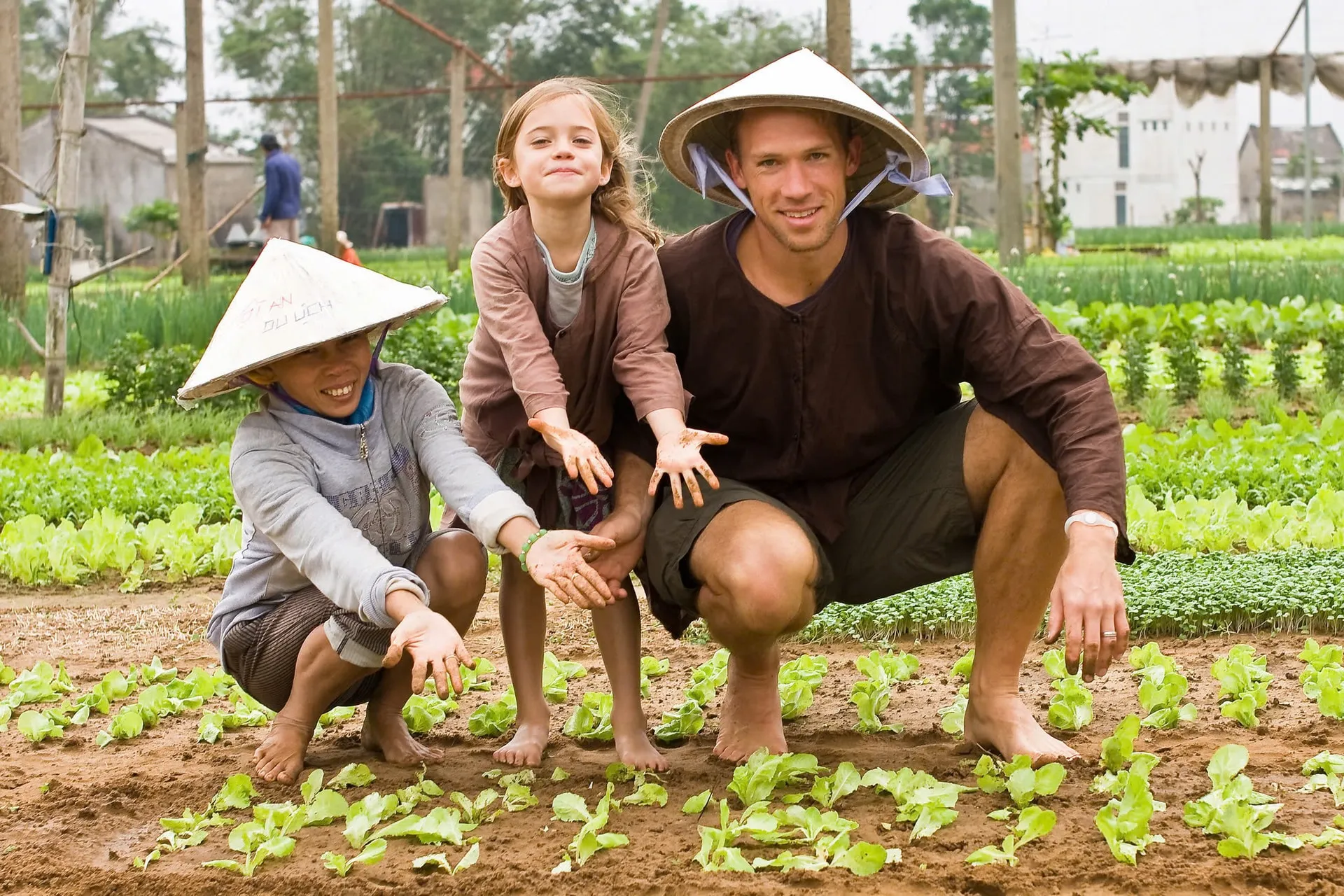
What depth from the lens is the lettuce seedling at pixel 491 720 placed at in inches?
129

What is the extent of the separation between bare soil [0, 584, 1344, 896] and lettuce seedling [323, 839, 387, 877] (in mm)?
17

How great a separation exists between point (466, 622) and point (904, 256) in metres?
1.14

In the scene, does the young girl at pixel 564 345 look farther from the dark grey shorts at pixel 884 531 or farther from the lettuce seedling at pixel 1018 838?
the lettuce seedling at pixel 1018 838

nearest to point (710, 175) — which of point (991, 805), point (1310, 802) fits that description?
point (991, 805)

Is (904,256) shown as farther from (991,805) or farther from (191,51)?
(191,51)

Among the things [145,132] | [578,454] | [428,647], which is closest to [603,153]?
[578,454]

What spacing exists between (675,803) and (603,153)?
1261 millimetres

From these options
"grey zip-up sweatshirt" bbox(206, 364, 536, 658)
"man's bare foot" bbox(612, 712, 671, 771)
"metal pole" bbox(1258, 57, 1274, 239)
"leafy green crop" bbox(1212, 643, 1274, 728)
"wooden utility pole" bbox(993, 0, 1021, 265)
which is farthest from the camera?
"metal pole" bbox(1258, 57, 1274, 239)

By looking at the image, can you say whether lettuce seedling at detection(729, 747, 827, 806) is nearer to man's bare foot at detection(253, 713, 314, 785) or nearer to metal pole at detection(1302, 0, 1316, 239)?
man's bare foot at detection(253, 713, 314, 785)

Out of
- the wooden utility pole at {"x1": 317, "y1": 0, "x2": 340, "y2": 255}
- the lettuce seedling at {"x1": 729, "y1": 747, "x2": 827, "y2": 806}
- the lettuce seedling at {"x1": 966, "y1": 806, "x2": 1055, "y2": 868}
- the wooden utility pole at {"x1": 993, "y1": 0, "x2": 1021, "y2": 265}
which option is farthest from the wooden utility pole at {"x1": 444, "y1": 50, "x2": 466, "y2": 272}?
the lettuce seedling at {"x1": 966, "y1": 806, "x2": 1055, "y2": 868}

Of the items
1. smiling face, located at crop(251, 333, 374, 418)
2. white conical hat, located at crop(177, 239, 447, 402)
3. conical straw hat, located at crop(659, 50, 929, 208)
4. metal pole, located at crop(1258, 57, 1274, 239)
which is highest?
metal pole, located at crop(1258, 57, 1274, 239)

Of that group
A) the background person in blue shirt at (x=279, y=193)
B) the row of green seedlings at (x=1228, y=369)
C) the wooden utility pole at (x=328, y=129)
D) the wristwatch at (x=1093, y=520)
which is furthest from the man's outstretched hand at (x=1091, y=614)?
the background person in blue shirt at (x=279, y=193)

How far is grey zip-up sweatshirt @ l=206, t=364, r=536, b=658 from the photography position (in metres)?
2.71

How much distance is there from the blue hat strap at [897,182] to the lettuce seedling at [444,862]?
4.54ft
